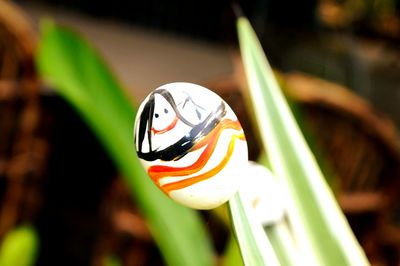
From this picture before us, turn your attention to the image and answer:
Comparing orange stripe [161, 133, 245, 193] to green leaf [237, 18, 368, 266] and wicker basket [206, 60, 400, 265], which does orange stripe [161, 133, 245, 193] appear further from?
wicker basket [206, 60, 400, 265]

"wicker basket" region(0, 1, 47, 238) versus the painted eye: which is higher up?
the painted eye

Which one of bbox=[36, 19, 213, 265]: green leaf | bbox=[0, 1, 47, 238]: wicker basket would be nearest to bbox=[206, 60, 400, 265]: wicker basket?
bbox=[0, 1, 47, 238]: wicker basket

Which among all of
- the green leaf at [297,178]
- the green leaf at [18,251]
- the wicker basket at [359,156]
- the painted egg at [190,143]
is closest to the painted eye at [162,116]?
the painted egg at [190,143]

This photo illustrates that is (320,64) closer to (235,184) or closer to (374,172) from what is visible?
(374,172)

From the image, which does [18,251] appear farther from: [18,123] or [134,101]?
[18,123]

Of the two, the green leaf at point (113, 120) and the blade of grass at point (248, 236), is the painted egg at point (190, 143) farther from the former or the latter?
the green leaf at point (113, 120)

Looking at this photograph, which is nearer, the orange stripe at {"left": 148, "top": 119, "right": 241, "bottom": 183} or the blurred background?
the orange stripe at {"left": 148, "top": 119, "right": 241, "bottom": 183}
